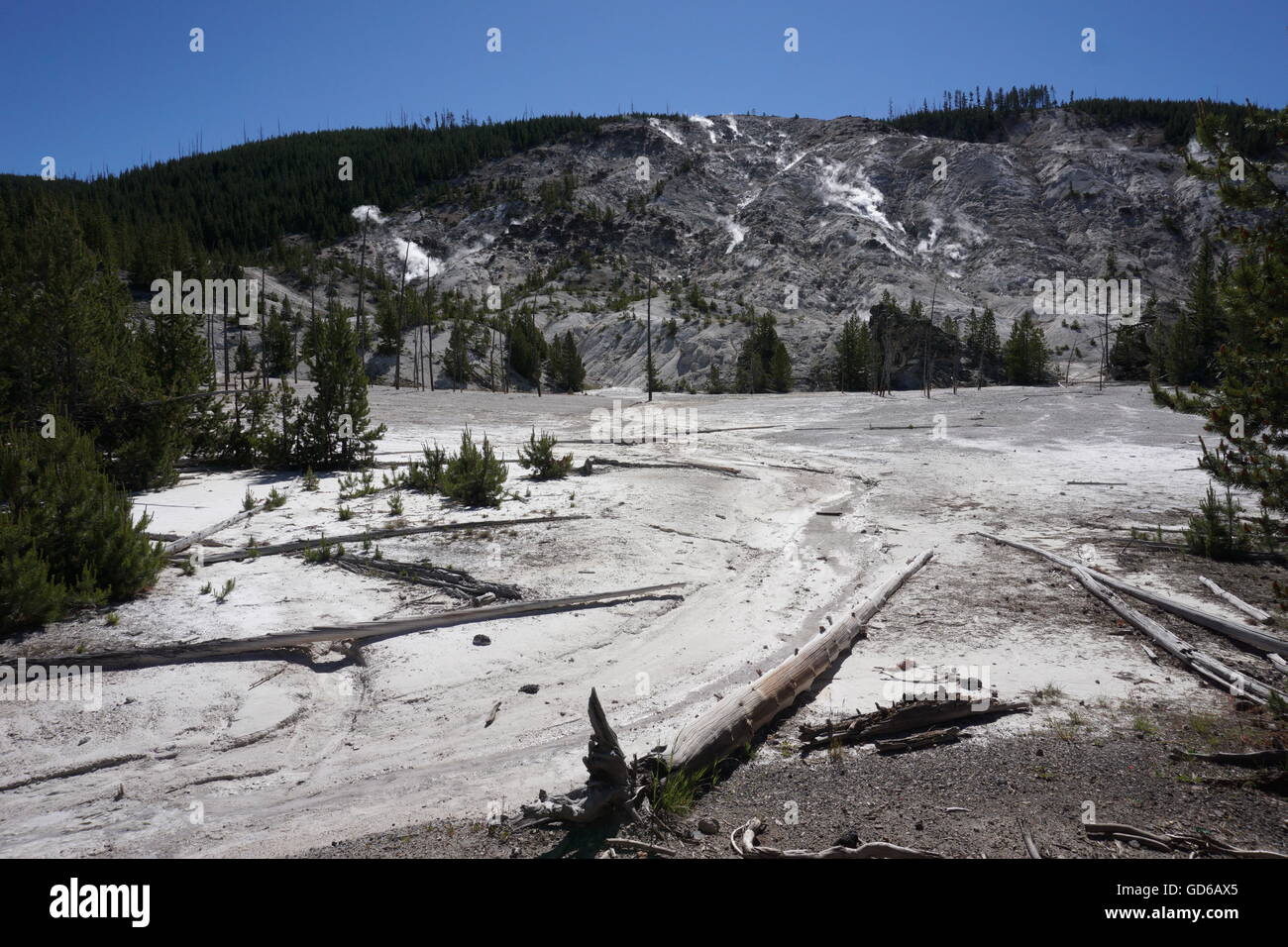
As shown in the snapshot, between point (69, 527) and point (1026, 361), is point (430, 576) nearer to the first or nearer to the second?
point (69, 527)

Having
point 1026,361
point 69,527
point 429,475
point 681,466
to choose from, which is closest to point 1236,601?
point 681,466

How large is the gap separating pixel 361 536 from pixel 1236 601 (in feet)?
33.5

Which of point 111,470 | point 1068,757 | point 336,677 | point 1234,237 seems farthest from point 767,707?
point 111,470

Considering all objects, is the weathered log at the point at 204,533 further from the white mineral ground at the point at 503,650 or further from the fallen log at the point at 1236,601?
the fallen log at the point at 1236,601

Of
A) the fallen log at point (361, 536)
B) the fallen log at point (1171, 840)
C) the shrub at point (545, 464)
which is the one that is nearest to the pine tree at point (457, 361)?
the shrub at point (545, 464)

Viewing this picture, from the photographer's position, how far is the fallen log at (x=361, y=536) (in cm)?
927

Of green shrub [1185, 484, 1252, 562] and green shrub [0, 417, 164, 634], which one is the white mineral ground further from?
green shrub [1185, 484, 1252, 562]

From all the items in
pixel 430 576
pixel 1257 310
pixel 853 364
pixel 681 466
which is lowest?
pixel 430 576

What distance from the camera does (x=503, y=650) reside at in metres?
7.24

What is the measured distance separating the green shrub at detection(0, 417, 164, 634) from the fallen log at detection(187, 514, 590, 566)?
3.46 ft

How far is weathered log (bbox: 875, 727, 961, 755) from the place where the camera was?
5211 mm

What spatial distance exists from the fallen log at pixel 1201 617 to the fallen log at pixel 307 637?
18.1 feet

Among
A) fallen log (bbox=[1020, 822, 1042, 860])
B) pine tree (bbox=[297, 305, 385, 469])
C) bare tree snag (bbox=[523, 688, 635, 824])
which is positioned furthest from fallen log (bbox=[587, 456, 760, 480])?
fallen log (bbox=[1020, 822, 1042, 860])
